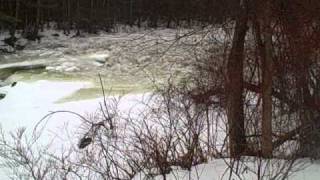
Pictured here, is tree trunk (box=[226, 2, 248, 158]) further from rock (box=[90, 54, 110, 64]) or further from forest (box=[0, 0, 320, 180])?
rock (box=[90, 54, 110, 64])

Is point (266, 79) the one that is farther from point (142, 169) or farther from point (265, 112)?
point (142, 169)

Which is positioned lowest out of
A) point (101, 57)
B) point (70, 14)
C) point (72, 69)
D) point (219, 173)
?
point (219, 173)

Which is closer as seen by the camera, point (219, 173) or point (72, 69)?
point (219, 173)

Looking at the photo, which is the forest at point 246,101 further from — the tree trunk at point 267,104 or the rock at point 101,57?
the rock at point 101,57

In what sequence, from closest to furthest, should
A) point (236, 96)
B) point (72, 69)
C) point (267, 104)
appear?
point (267, 104)
point (236, 96)
point (72, 69)

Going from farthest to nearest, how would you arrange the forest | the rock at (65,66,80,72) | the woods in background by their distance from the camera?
1. the woods in background
2. the rock at (65,66,80,72)
3. the forest

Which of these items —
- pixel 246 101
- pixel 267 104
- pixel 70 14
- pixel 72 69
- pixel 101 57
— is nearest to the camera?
pixel 267 104

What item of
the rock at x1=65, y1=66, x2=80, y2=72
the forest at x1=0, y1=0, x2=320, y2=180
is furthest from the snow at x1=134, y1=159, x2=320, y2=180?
the rock at x1=65, y1=66, x2=80, y2=72

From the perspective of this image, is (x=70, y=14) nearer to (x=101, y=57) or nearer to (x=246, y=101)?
(x=101, y=57)

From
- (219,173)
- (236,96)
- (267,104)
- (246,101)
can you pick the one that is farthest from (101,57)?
(219,173)

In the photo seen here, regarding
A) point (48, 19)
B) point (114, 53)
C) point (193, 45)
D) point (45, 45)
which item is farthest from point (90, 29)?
point (193, 45)

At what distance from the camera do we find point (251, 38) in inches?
266

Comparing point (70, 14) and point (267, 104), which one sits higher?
point (70, 14)

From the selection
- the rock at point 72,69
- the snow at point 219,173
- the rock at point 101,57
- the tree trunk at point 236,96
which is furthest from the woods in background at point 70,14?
the snow at point 219,173
